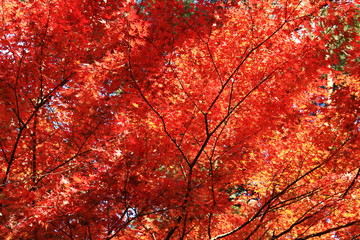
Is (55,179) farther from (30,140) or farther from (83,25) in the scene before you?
(83,25)

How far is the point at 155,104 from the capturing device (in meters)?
4.76

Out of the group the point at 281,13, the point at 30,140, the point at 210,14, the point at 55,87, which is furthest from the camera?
the point at 30,140

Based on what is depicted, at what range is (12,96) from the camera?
452 centimetres

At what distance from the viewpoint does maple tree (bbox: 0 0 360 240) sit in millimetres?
4227

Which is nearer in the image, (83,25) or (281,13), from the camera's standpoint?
(281,13)

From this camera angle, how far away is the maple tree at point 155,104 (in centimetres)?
423

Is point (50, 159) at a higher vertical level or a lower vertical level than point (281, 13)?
lower

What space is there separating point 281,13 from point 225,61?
1.07 meters

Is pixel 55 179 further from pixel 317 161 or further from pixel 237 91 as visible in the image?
pixel 317 161

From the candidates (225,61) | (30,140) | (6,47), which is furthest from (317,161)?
(6,47)

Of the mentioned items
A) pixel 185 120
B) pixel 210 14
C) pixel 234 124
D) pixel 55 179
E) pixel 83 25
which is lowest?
pixel 55 179

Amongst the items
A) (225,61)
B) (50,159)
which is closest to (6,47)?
(50,159)

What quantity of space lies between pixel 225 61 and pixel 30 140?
3.65 m

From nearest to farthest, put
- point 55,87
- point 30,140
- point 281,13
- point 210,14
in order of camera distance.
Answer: point 210,14
point 281,13
point 55,87
point 30,140
